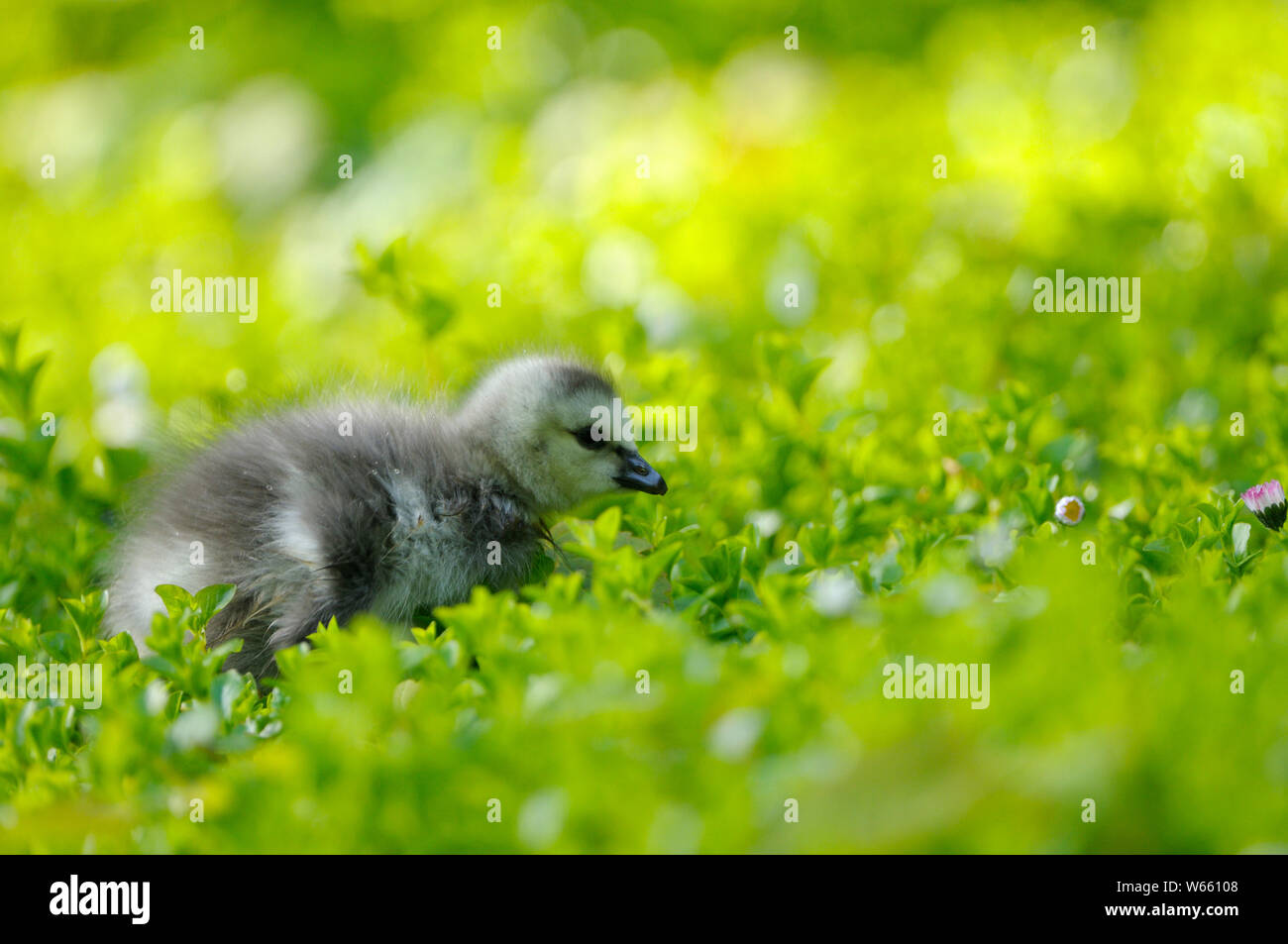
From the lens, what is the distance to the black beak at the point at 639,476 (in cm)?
213

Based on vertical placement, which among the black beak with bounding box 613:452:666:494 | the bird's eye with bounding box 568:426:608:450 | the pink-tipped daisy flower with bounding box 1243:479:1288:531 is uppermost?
the bird's eye with bounding box 568:426:608:450

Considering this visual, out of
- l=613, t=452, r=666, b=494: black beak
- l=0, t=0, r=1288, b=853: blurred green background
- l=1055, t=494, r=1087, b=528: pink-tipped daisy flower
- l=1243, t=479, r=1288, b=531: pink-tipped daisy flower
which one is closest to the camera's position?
l=0, t=0, r=1288, b=853: blurred green background

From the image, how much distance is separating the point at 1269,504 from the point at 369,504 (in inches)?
52.4

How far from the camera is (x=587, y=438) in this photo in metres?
2.21

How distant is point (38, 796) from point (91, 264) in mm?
3064

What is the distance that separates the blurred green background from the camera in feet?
3.98

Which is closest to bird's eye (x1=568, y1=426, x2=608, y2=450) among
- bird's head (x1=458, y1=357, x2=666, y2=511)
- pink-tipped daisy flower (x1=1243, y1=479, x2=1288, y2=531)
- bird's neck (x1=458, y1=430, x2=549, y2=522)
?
bird's head (x1=458, y1=357, x2=666, y2=511)

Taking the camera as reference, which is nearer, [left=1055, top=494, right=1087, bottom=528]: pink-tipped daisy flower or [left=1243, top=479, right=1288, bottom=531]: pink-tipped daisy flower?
[left=1243, top=479, right=1288, bottom=531]: pink-tipped daisy flower

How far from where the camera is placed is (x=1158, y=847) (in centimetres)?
116

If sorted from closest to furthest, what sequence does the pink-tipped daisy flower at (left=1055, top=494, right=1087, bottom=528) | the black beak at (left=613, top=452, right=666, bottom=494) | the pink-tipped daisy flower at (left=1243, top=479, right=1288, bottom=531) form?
the pink-tipped daisy flower at (left=1243, top=479, right=1288, bottom=531)
the pink-tipped daisy flower at (left=1055, top=494, right=1087, bottom=528)
the black beak at (left=613, top=452, right=666, bottom=494)

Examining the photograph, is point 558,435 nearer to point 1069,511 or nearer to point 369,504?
point 369,504

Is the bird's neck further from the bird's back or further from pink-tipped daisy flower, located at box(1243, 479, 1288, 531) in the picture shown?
pink-tipped daisy flower, located at box(1243, 479, 1288, 531)
